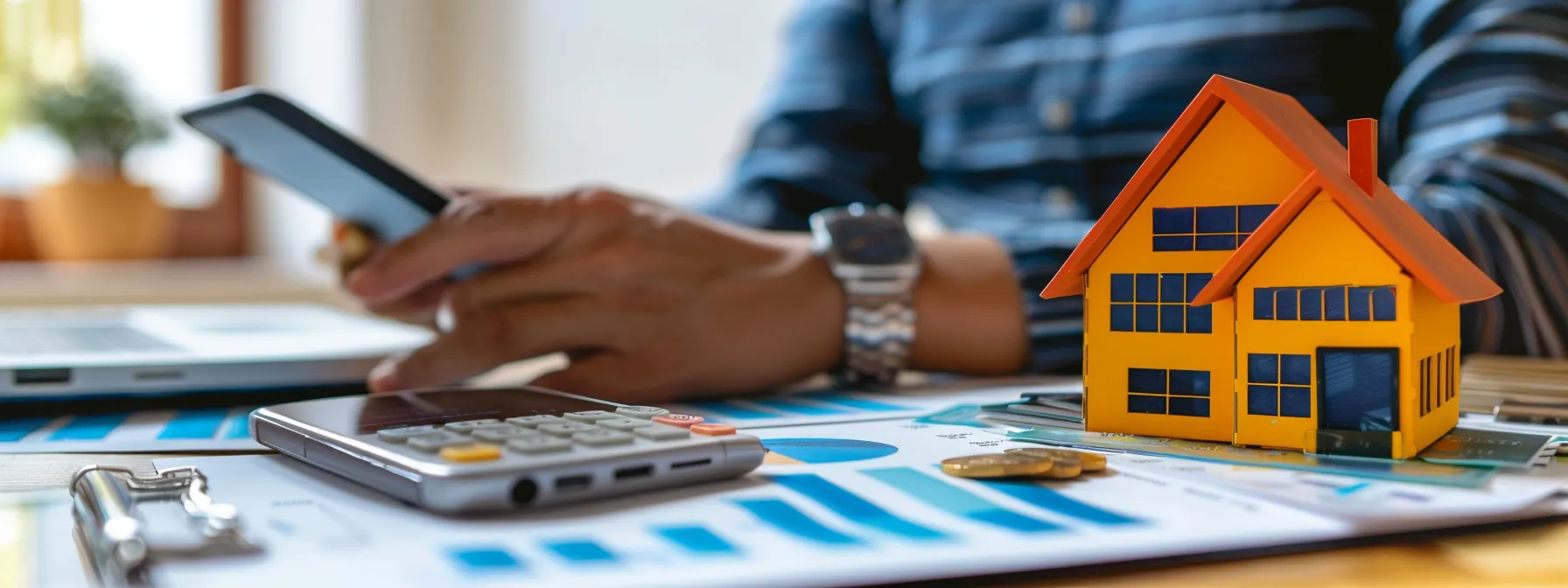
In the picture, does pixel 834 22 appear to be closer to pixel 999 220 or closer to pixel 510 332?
pixel 999 220

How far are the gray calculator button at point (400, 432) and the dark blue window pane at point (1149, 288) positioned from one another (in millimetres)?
268

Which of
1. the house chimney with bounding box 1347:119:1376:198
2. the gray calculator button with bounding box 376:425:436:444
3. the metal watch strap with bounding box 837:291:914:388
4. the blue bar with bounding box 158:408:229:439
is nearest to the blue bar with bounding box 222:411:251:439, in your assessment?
the blue bar with bounding box 158:408:229:439

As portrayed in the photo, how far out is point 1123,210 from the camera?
46 cm

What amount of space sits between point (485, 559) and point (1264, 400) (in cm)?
28

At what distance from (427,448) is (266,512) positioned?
0.16 feet

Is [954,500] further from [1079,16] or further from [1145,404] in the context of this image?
[1079,16]

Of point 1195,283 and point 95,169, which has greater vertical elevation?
point 95,169

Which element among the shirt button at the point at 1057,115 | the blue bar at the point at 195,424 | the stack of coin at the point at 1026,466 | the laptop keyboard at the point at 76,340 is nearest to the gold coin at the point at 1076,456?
the stack of coin at the point at 1026,466

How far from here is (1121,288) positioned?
1.53 feet

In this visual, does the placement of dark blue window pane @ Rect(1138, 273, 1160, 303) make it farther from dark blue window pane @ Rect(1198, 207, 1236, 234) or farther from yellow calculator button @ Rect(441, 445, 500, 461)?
yellow calculator button @ Rect(441, 445, 500, 461)

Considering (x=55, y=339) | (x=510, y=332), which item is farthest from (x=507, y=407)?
(x=55, y=339)

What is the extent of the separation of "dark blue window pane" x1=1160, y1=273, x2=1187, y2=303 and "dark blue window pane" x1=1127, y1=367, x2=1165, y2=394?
3 cm

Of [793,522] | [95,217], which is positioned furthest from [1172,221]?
[95,217]

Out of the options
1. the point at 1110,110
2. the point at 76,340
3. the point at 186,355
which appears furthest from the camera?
the point at 1110,110
